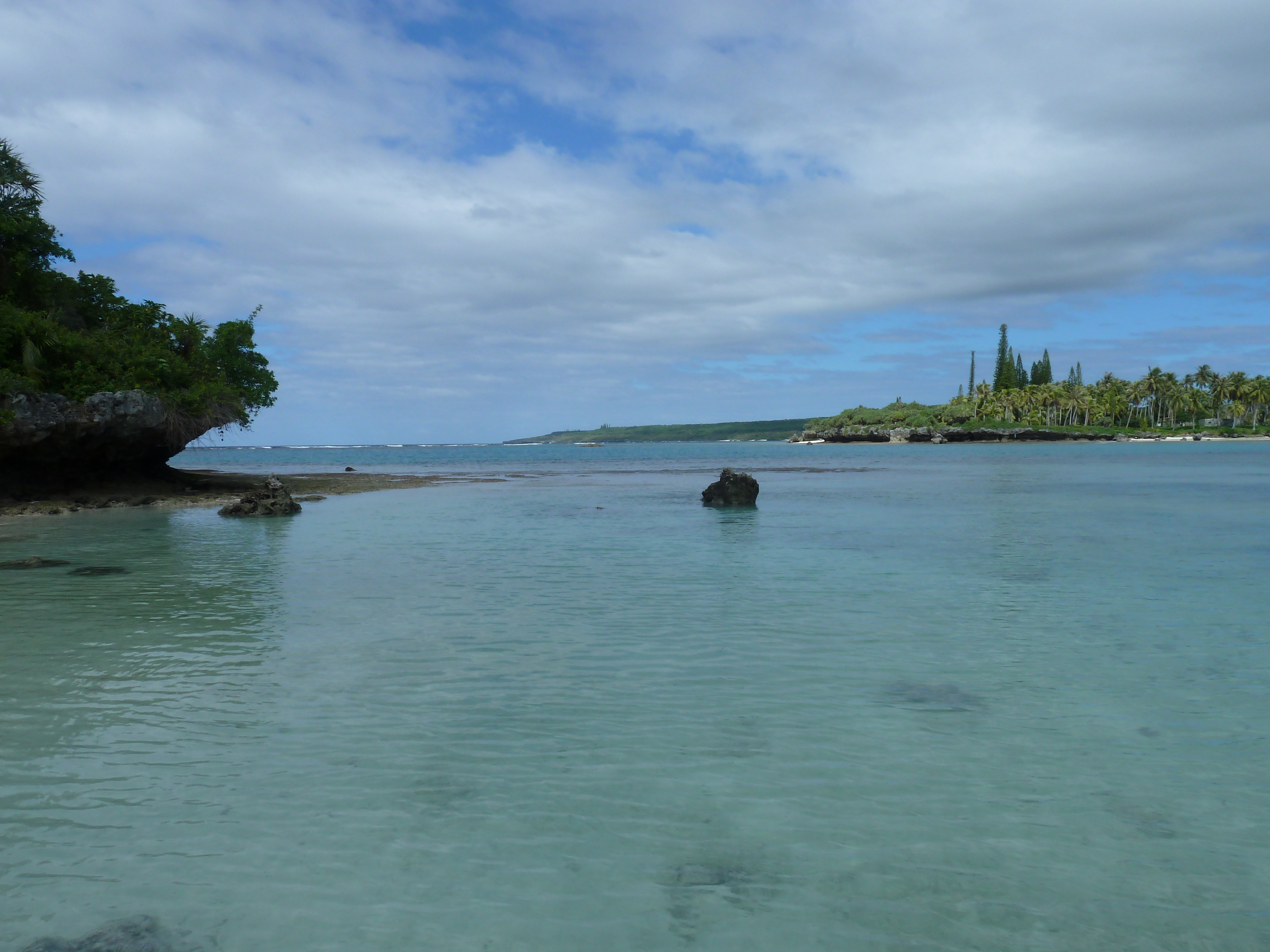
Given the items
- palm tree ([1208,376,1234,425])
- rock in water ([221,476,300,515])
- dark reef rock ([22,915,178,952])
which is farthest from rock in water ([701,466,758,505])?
palm tree ([1208,376,1234,425])

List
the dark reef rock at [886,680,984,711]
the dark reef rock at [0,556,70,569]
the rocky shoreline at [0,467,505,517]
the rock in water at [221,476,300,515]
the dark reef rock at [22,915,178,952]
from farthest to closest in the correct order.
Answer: the rocky shoreline at [0,467,505,517]
the rock in water at [221,476,300,515]
the dark reef rock at [0,556,70,569]
the dark reef rock at [886,680,984,711]
the dark reef rock at [22,915,178,952]

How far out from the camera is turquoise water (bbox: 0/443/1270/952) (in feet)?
15.6


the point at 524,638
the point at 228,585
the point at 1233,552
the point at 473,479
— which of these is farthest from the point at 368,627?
the point at 473,479

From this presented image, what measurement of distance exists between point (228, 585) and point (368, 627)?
17.5 ft

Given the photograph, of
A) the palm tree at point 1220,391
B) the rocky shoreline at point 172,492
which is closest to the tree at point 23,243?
the rocky shoreline at point 172,492

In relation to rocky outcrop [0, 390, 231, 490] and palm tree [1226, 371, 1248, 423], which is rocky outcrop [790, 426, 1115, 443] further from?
rocky outcrop [0, 390, 231, 490]

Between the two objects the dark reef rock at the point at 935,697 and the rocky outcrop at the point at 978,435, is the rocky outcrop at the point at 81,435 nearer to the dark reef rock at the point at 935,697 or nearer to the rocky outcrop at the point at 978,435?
the dark reef rock at the point at 935,697

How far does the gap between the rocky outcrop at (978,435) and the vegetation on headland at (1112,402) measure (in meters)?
6.47

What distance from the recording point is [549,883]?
5.02 meters

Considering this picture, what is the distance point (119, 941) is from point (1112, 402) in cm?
19712

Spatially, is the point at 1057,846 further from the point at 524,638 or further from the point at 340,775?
the point at 524,638

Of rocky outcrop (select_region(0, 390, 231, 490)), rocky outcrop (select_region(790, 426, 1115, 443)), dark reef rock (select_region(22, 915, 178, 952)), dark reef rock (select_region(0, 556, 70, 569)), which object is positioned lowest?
dark reef rock (select_region(22, 915, 178, 952))

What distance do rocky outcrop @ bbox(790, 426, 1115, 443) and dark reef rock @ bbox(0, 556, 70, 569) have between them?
157m

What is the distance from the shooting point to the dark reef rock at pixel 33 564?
56.7 ft
